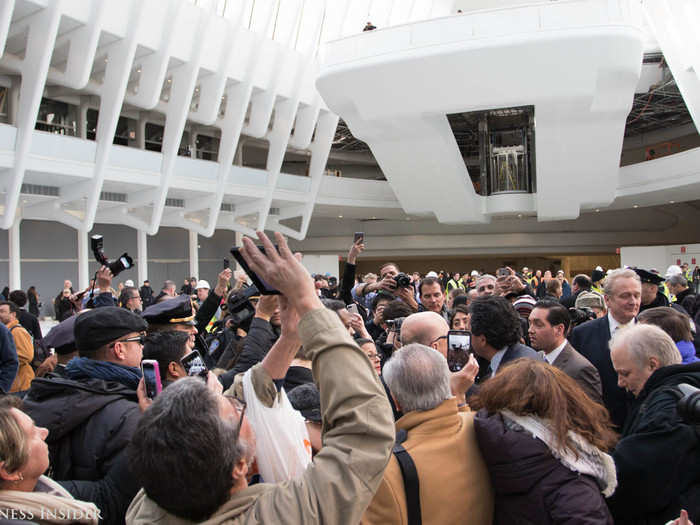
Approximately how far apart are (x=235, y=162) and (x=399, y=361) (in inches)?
1071

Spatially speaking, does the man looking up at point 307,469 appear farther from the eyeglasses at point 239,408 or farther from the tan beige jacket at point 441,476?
the tan beige jacket at point 441,476

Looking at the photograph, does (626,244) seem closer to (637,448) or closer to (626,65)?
(626,65)

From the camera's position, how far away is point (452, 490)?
2.13 metres

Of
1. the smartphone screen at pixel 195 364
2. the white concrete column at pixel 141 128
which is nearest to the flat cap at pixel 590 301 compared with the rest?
the smartphone screen at pixel 195 364

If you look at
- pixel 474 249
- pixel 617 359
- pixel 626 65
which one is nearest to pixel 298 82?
pixel 626 65

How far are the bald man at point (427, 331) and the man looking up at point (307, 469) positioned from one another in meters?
1.91

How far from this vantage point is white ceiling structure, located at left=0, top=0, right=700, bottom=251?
1598cm

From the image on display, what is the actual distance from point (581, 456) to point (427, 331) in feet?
4.49

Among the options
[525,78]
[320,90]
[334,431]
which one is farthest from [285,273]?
[320,90]

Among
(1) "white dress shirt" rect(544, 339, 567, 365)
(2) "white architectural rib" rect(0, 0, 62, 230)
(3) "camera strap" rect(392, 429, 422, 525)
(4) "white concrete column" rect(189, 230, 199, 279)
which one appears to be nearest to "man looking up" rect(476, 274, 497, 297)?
(1) "white dress shirt" rect(544, 339, 567, 365)

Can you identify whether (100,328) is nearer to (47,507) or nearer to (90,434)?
(90,434)

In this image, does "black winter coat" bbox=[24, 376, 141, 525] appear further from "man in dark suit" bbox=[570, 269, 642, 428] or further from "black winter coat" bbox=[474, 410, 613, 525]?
"man in dark suit" bbox=[570, 269, 642, 428]

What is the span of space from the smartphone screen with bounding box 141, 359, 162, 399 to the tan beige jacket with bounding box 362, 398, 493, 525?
2.95 ft

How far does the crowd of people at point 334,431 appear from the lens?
1.48 m
